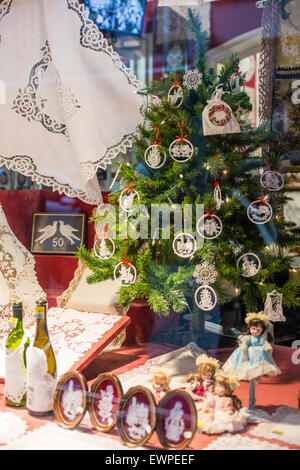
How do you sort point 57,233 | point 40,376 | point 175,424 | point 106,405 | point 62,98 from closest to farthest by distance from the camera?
1. point 175,424
2. point 106,405
3. point 40,376
4. point 62,98
5. point 57,233

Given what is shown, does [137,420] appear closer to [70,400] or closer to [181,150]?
[70,400]

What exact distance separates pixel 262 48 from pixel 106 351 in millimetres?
1218

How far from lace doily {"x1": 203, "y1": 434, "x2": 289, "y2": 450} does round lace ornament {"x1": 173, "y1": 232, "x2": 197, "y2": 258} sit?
63cm

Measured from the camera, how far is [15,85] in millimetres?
2000

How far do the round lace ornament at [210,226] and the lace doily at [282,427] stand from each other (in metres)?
0.57

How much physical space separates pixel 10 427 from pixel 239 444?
0.59 meters

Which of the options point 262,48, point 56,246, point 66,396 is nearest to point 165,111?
point 262,48

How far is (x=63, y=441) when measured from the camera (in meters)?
1.21

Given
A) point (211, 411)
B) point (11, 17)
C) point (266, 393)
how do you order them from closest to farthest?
point (211, 411), point (266, 393), point (11, 17)

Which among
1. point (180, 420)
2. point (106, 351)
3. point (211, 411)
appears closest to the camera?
point (180, 420)

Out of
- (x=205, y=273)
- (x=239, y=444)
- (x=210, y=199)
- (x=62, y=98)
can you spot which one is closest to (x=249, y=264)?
(x=205, y=273)

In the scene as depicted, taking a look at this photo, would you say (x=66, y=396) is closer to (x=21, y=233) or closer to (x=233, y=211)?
(x=233, y=211)

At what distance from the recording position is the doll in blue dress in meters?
1.32

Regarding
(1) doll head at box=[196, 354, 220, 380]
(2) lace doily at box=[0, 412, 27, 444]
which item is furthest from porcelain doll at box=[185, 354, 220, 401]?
(2) lace doily at box=[0, 412, 27, 444]
